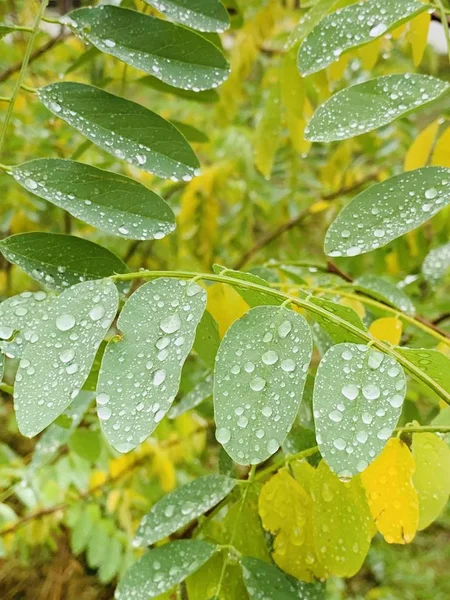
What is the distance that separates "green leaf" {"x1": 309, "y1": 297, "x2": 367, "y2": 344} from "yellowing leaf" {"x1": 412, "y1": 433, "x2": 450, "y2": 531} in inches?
4.8

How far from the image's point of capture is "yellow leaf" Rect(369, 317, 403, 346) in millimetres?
703

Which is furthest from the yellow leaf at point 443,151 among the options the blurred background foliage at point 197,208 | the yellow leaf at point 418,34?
the yellow leaf at point 418,34

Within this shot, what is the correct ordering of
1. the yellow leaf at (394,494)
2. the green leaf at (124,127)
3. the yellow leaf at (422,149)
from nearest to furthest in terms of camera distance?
the yellow leaf at (394,494), the green leaf at (124,127), the yellow leaf at (422,149)

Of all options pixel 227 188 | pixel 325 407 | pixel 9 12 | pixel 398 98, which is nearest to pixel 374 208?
pixel 398 98

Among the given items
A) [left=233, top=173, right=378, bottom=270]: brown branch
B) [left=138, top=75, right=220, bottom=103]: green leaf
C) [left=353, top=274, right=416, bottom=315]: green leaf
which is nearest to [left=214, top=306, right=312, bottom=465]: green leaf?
[left=353, top=274, right=416, bottom=315]: green leaf

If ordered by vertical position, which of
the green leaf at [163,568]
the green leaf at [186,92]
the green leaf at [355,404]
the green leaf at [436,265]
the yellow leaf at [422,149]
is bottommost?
the green leaf at [436,265]

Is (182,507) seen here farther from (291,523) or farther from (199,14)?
(199,14)

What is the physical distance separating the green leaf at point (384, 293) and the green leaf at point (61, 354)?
425mm

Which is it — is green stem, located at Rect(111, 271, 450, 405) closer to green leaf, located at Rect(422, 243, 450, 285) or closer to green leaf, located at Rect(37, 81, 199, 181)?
green leaf, located at Rect(37, 81, 199, 181)

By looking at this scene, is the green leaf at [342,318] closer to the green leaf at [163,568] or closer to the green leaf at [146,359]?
the green leaf at [146,359]

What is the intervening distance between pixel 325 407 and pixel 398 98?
0.35 meters

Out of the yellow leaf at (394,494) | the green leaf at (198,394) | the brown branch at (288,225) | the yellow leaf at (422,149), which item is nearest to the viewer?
the yellow leaf at (394,494)

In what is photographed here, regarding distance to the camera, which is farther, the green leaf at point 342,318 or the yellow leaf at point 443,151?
the yellow leaf at point 443,151

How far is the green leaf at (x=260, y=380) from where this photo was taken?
0.41 m
